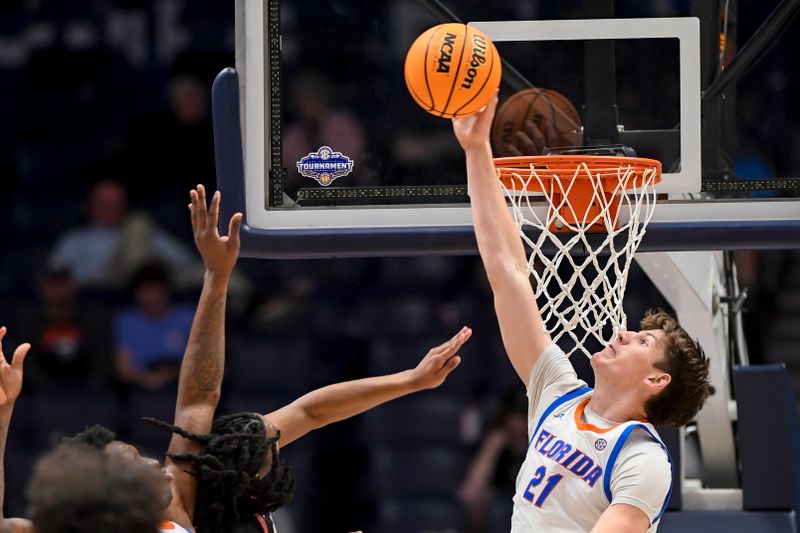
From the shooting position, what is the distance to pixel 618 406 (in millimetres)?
2713

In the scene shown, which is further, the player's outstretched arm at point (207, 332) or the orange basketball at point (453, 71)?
the orange basketball at point (453, 71)

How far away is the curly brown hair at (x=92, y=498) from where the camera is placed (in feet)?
4.57

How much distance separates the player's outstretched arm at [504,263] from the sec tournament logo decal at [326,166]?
0.84 metres

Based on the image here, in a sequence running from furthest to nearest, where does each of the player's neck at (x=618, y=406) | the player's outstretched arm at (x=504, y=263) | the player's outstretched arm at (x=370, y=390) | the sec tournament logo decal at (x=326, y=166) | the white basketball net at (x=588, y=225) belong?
1. the sec tournament logo decal at (x=326, y=166)
2. the white basketball net at (x=588, y=225)
3. the player's outstretched arm at (x=370, y=390)
4. the player's outstretched arm at (x=504, y=263)
5. the player's neck at (x=618, y=406)

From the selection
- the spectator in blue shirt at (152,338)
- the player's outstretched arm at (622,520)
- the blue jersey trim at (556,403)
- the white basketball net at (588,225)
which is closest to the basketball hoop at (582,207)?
the white basketball net at (588,225)

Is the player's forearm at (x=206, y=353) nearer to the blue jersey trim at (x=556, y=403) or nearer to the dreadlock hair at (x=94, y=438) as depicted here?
the dreadlock hair at (x=94, y=438)

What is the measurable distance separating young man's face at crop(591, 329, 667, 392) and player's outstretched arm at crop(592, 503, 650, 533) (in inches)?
13.4

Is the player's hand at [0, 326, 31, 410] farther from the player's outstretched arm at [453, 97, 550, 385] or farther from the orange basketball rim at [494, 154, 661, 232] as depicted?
the orange basketball rim at [494, 154, 661, 232]

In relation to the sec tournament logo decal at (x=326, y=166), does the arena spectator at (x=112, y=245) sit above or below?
below

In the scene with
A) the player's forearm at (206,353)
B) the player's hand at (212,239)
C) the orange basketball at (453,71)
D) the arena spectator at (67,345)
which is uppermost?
the orange basketball at (453,71)

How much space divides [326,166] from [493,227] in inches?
36.2

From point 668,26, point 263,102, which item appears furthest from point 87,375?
point 668,26

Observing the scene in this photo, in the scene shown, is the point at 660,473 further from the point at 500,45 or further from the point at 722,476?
the point at 722,476

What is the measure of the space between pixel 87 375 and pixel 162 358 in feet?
1.27
